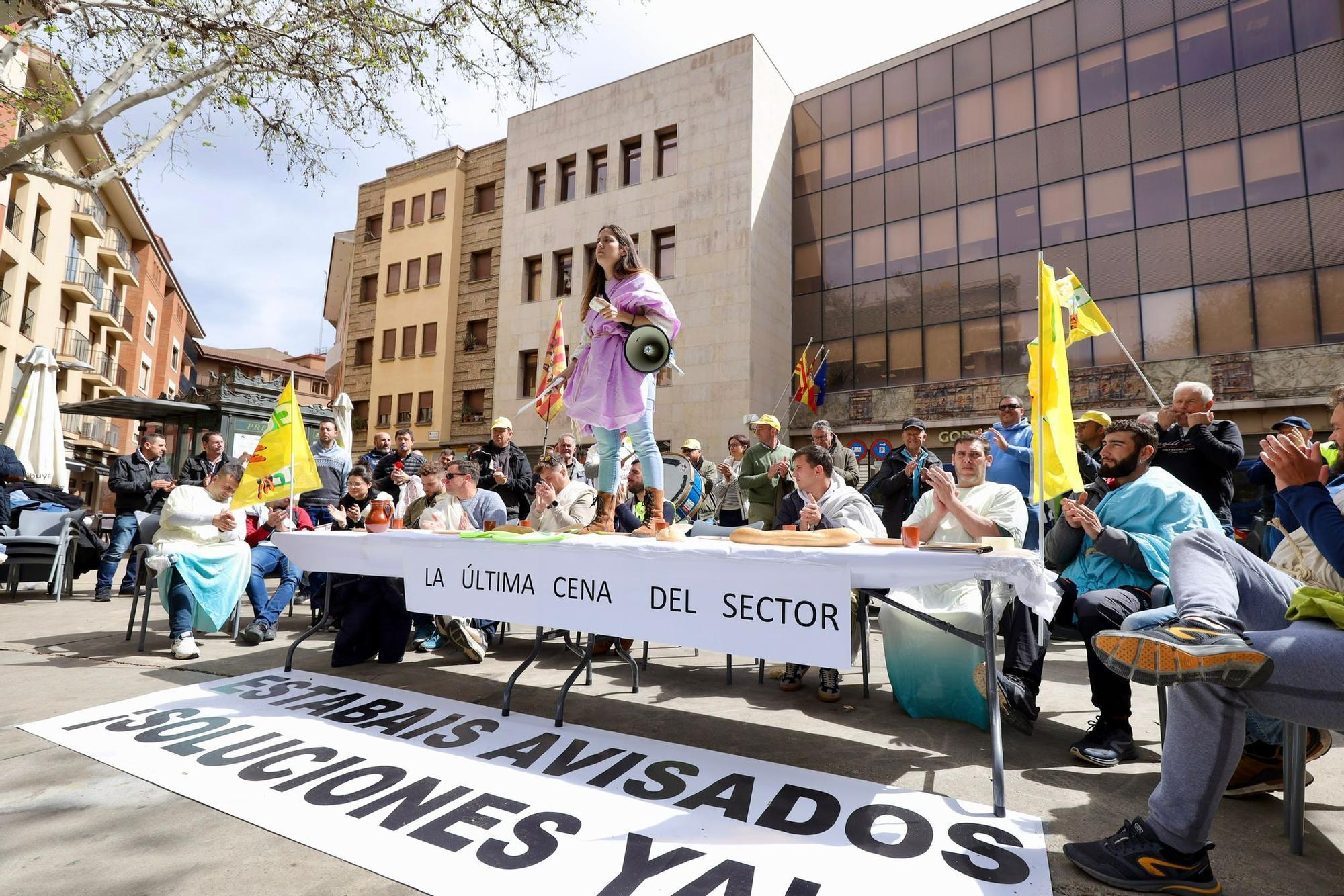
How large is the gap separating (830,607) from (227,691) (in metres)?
3.48

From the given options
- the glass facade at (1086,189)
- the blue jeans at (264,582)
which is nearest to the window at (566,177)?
the glass facade at (1086,189)

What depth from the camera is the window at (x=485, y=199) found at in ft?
81.5

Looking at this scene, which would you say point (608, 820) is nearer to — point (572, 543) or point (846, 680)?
point (572, 543)

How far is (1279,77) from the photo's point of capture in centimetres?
1586

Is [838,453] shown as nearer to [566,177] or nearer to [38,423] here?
[38,423]

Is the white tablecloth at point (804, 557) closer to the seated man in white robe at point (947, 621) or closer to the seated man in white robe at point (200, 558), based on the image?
the seated man in white robe at point (947, 621)

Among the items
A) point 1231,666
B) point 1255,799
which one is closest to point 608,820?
point 1231,666

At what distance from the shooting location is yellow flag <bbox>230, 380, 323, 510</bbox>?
16.5 ft

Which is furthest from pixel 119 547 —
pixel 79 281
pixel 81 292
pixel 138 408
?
pixel 79 281

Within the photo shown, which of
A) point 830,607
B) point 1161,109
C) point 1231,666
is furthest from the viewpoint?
point 1161,109

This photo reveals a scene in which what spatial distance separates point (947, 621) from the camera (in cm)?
347

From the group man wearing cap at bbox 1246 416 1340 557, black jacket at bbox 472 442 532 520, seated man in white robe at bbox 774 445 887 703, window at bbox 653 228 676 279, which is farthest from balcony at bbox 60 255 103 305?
man wearing cap at bbox 1246 416 1340 557

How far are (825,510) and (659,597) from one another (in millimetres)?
1696

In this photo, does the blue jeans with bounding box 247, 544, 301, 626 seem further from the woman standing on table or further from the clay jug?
the woman standing on table
